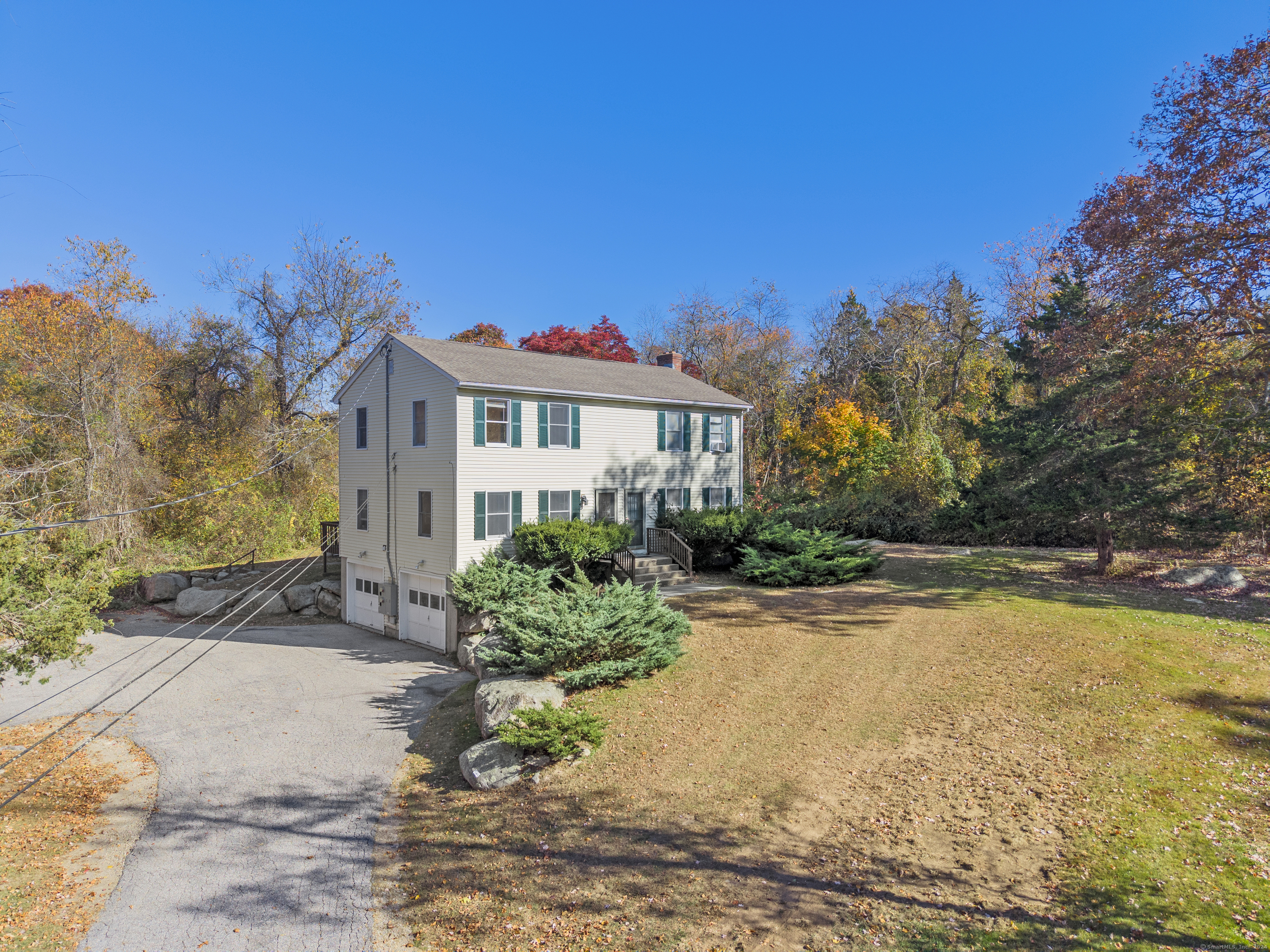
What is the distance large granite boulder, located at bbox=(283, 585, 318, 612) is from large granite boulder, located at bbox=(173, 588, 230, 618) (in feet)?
7.14

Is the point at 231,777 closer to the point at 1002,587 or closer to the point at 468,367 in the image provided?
the point at 468,367

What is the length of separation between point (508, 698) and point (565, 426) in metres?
10.4

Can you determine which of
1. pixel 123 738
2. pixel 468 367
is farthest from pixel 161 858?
pixel 468 367

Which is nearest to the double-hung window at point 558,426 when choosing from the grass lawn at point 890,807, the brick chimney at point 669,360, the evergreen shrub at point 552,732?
the brick chimney at point 669,360

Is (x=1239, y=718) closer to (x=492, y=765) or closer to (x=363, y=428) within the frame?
(x=492, y=765)

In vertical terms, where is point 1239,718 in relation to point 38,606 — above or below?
below

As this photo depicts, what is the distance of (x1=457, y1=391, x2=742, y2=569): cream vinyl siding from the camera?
18.0 m

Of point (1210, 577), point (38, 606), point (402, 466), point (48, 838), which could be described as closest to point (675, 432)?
point (402, 466)

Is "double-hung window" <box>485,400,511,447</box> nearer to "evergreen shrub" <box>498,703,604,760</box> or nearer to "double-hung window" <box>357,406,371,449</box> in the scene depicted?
"double-hung window" <box>357,406,371,449</box>

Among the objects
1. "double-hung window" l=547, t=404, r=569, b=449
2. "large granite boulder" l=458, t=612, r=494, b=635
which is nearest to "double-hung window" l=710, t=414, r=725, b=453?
"double-hung window" l=547, t=404, r=569, b=449

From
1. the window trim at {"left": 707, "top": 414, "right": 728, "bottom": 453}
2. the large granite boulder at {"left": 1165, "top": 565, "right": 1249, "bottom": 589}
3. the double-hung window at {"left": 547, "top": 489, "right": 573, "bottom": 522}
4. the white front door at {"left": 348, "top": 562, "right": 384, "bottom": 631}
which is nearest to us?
the large granite boulder at {"left": 1165, "top": 565, "right": 1249, "bottom": 589}

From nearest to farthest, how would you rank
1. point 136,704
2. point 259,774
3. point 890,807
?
point 890,807, point 259,774, point 136,704

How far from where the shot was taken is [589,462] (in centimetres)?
2069

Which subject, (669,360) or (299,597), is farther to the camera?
(669,360)
